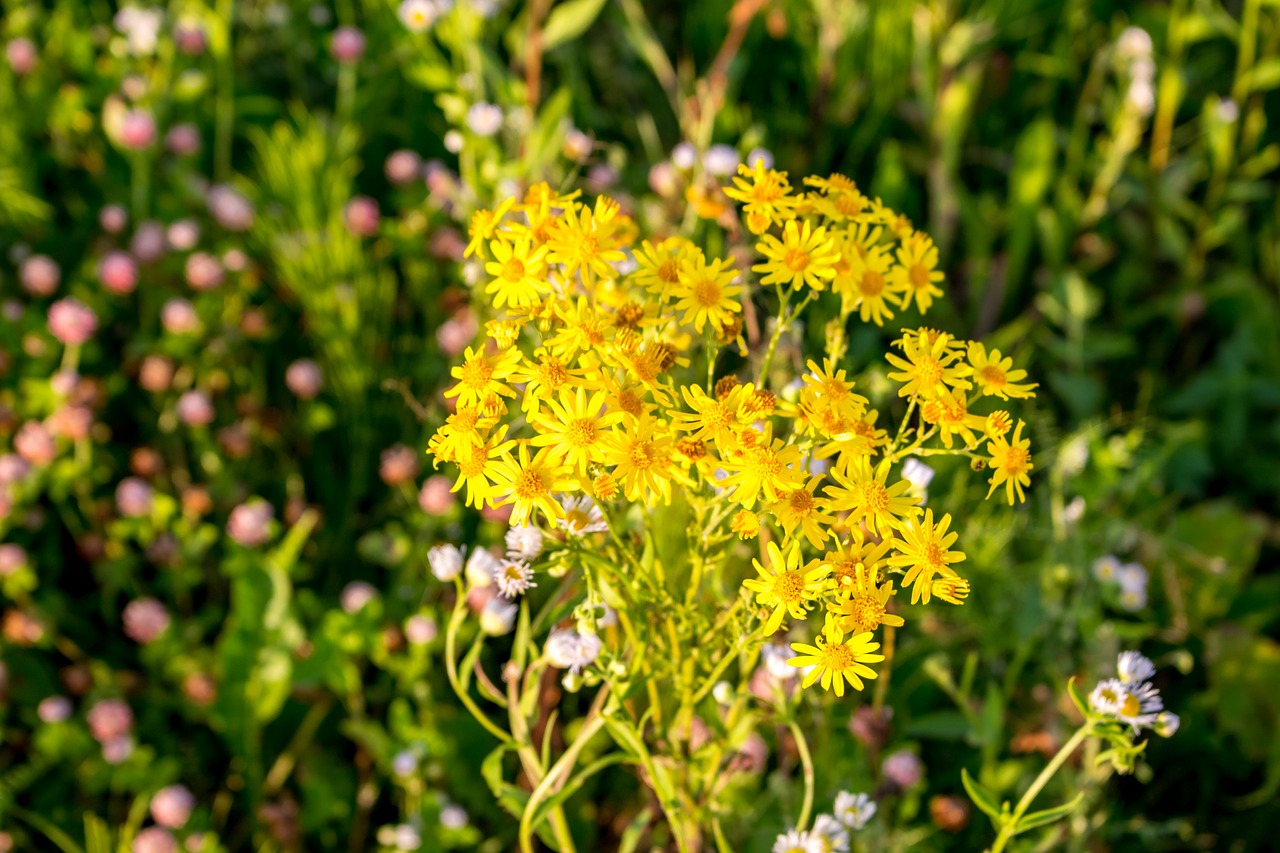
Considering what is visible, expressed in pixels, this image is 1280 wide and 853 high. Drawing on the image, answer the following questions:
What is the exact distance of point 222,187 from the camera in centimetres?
198

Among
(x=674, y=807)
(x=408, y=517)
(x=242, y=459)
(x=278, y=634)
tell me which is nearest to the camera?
(x=674, y=807)

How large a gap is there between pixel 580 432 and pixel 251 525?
37.7 inches

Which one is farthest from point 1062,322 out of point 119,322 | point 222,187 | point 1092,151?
point 119,322

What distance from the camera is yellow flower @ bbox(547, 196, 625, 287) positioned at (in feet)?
2.91

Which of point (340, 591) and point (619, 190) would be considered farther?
point (619, 190)

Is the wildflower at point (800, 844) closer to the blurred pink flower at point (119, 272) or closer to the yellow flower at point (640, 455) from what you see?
the yellow flower at point (640, 455)

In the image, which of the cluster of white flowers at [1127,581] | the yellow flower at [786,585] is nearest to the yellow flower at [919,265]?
the yellow flower at [786,585]

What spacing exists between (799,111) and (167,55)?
1.30 metres

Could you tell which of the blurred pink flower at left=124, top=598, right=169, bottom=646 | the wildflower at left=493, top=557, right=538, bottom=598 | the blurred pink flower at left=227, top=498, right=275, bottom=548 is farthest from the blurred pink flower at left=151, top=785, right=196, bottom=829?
the wildflower at left=493, top=557, right=538, bottom=598

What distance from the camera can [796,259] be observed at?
90cm

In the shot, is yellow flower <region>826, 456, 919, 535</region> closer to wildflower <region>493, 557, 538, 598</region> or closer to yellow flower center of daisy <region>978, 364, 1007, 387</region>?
yellow flower center of daisy <region>978, 364, 1007, 387</region>

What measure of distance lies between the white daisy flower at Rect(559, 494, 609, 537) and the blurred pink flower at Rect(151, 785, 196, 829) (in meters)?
0.90

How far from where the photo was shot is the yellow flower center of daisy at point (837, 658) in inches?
31.5

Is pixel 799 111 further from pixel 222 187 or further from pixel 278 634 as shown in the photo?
pixel 278 634
